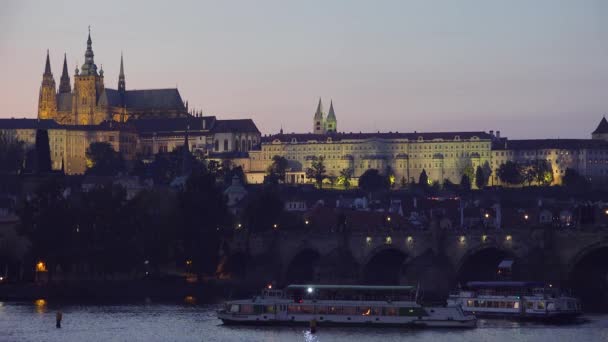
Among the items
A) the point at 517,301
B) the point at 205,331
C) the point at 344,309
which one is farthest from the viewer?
the point at 517,301

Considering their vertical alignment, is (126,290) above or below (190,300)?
above

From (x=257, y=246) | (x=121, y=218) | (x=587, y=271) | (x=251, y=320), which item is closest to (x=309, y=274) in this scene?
(x=257, y=246)

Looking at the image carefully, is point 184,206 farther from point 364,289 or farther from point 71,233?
point 364,289

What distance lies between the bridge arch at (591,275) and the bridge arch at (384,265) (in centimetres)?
1376

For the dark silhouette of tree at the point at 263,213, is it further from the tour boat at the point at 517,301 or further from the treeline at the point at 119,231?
the tour boat at the point at 517,301

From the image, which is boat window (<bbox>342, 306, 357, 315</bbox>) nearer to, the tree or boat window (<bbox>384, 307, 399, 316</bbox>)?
boat window (<bbox>384, 307, 399, 316</bbox>)

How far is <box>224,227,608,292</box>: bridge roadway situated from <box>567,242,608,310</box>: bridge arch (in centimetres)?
9

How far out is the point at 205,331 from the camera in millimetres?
94125

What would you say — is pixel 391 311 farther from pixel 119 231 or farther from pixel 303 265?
pixel 119 231

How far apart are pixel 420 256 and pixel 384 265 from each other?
8163 millimetres

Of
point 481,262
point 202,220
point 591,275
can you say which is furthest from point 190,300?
point 591,275

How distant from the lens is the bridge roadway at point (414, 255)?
4377 inches

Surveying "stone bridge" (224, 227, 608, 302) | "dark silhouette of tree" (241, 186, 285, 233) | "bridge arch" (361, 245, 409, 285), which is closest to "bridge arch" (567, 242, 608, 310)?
"stone bridge" (224, 227, 608, 302)

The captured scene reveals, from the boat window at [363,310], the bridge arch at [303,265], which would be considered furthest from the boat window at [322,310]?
the bridge arch at [303,265]
